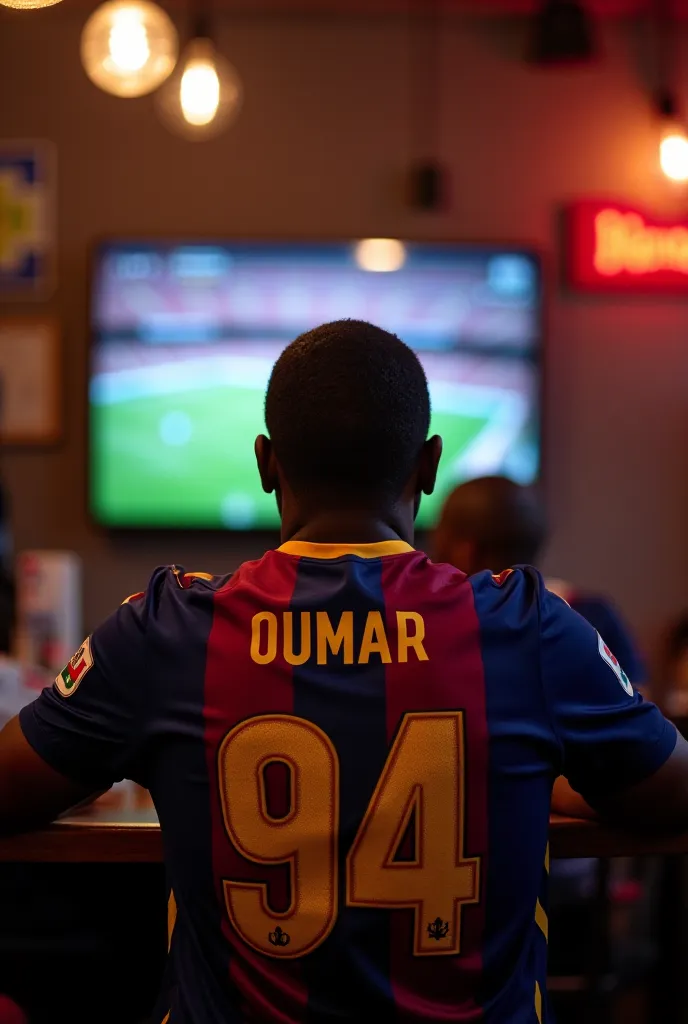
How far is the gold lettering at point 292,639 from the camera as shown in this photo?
3.05 ft

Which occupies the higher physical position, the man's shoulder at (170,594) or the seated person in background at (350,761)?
the man's shoulder at (170,594)

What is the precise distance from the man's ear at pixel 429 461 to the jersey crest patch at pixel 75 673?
1.17ft

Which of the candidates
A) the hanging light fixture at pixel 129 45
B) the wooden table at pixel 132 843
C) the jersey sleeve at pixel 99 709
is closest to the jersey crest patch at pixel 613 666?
the wooden table at pixel 132 843

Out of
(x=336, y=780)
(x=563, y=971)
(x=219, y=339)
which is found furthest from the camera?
(x=219, y=339)

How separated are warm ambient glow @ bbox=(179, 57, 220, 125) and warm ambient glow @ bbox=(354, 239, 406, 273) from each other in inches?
26.2

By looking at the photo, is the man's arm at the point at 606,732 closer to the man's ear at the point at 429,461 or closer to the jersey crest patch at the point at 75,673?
the man's ear at the point at 429,461

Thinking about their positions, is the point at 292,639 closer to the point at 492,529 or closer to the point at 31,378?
the point at 492,529

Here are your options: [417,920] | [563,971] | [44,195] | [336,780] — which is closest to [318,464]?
[336,780]

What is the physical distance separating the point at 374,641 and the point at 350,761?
10 centimetres

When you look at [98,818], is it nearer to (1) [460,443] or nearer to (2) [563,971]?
(2) [563,971]

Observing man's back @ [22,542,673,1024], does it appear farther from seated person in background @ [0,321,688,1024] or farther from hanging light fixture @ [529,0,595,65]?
hanging light fixture @ [529,0,595,65]

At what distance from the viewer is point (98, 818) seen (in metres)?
1.10

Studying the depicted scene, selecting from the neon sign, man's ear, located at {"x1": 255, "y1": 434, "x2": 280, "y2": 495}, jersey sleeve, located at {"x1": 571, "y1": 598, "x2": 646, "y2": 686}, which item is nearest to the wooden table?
man's ear, located at {"x1": 255, "y1": 434, "x2": 280, "y2": 495}

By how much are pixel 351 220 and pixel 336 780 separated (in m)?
2.88
